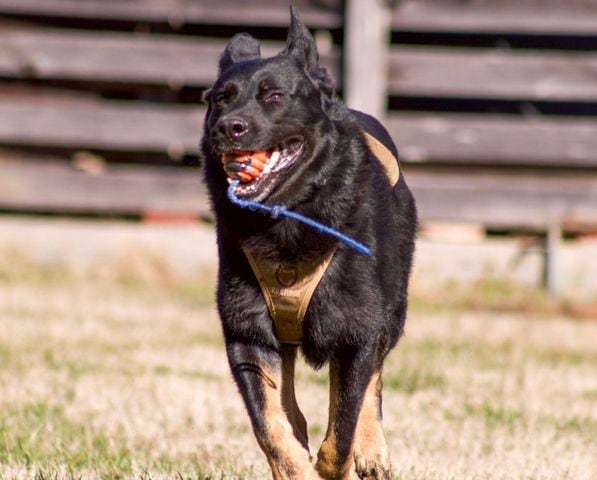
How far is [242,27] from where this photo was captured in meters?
10.1

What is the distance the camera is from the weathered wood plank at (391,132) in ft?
31.8

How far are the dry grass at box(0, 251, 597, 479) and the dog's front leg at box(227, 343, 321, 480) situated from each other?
1.28ft

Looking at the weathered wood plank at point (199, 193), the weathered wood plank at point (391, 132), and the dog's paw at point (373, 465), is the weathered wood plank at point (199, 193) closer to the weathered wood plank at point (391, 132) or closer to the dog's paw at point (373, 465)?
the weathered wood plank at point (391, 132)

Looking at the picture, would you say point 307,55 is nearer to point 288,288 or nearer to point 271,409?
point 288,288

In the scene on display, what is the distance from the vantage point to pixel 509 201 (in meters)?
9.70

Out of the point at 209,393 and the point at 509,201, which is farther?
the point at 509,201

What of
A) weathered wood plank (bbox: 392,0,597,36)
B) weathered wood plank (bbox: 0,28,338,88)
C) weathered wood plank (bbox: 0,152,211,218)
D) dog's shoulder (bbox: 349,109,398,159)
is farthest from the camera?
weathered wood plank (bbox: 0,152,211,218)

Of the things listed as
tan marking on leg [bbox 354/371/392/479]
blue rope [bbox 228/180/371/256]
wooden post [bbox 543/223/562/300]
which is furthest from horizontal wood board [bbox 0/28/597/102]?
blue rope [bbox 228/180/371/256]

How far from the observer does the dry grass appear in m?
4.40

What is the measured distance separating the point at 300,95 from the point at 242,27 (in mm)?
6315

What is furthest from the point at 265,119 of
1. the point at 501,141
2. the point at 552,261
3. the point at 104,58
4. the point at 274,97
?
the point at 104,58

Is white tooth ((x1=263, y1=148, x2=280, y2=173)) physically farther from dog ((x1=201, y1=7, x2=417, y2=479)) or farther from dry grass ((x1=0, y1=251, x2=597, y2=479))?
dry grass ((x1=0, y1=251, x2=597, y2=479))

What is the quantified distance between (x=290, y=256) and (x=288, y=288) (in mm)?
136

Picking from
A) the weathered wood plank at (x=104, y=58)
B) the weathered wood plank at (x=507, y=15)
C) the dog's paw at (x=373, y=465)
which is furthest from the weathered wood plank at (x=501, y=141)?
the dog's paw at (x=373, y=465)
